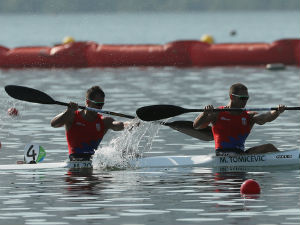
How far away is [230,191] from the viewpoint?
17.7 metres

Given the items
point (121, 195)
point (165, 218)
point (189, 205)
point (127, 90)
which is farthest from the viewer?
point (127, 90)

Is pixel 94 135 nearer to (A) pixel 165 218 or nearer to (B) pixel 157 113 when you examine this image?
(B) pixel 157 113

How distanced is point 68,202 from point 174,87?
25499 millimetres

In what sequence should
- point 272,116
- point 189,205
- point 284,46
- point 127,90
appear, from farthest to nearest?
point 284,46 < point 127,90 < point 272,116 < point 189,205

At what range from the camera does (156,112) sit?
2134 cm

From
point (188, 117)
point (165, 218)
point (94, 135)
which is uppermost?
point (188, 117)

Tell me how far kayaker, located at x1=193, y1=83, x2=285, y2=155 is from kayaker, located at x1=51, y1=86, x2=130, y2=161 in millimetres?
1578

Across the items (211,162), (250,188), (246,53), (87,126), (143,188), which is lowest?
(250,188)

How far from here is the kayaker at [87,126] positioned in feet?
67.1

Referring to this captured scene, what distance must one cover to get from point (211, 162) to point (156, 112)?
1528mm

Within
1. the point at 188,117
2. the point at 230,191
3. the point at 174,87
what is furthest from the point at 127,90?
the point at 230,191

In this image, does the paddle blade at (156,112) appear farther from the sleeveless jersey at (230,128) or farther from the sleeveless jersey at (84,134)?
the sleeveless jersey at (230,128)

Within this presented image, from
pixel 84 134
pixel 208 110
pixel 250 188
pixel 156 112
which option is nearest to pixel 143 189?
pixel 250 188

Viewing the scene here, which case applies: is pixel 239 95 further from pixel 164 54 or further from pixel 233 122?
pixel 164 54
